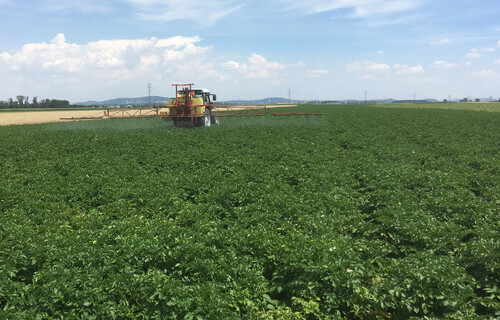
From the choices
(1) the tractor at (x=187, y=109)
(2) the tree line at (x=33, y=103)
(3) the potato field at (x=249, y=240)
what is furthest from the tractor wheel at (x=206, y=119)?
(2) the tree line at (x=33, y=103)

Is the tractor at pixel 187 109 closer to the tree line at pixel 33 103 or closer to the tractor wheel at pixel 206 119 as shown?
the tractor wheel at pixel 206 119

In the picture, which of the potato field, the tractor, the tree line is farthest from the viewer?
the tree line

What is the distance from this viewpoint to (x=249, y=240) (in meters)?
6.48

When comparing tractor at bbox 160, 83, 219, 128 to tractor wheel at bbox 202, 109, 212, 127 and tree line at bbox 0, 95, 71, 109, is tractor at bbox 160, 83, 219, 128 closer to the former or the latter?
tractor wheel at bbox 202, 109, 212, 127

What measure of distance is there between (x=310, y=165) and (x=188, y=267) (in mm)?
8955

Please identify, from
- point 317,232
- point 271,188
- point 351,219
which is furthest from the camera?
point 271,188

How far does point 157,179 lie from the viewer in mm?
11359

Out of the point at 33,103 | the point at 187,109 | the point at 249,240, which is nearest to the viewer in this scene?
the point at 249,240

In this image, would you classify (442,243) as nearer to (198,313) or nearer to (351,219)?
(351,219)

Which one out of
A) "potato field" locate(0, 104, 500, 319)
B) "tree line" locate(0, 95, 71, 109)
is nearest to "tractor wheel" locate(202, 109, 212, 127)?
"potato field" locate(0, 104, 500, 319)

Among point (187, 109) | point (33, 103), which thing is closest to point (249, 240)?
point (187, 109)

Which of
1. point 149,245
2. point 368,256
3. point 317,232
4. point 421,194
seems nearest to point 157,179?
point 149,245

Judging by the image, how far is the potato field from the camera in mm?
4672

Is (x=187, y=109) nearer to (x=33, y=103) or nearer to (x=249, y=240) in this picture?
(x=249, y=240)
